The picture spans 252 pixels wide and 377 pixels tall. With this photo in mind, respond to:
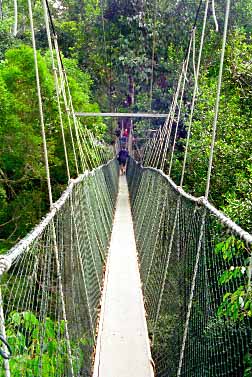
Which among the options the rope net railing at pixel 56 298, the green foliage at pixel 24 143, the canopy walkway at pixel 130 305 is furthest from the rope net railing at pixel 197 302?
the green foliage at pixel 24 143

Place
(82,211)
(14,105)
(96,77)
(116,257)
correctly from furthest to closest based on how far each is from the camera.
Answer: (96,77) → (14,105) → (116,257) → (82,211)

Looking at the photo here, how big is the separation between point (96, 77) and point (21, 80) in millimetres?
7348

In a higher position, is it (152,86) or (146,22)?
(146,22)

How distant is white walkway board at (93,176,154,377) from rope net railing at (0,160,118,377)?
0.20ft

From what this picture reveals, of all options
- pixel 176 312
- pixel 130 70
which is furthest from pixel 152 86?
pixel 176 312

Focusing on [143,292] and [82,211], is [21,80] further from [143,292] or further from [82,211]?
[143,292]

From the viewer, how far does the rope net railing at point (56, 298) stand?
1.29 metres

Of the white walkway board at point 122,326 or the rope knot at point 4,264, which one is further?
the white walkway board at point 122,326

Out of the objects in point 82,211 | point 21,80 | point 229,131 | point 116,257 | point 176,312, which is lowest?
point 116,257

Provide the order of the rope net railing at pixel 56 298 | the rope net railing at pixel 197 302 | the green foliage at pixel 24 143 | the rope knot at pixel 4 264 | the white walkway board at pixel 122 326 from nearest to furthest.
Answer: the rope knot at pixel 4 264 → the rope net railing at pixel 56 298 → the rope net railing at pixel 197 302 → the white walkway board at pixel 122 326 → the green foliage at pixel 24 143

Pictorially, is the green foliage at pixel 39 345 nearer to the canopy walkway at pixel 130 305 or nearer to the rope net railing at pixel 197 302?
the canopy walkway at pixel 130 305

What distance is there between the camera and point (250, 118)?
16.4 ft

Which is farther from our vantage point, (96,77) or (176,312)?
(96,77)

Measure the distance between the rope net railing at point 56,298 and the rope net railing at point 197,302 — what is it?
13.9 inches
